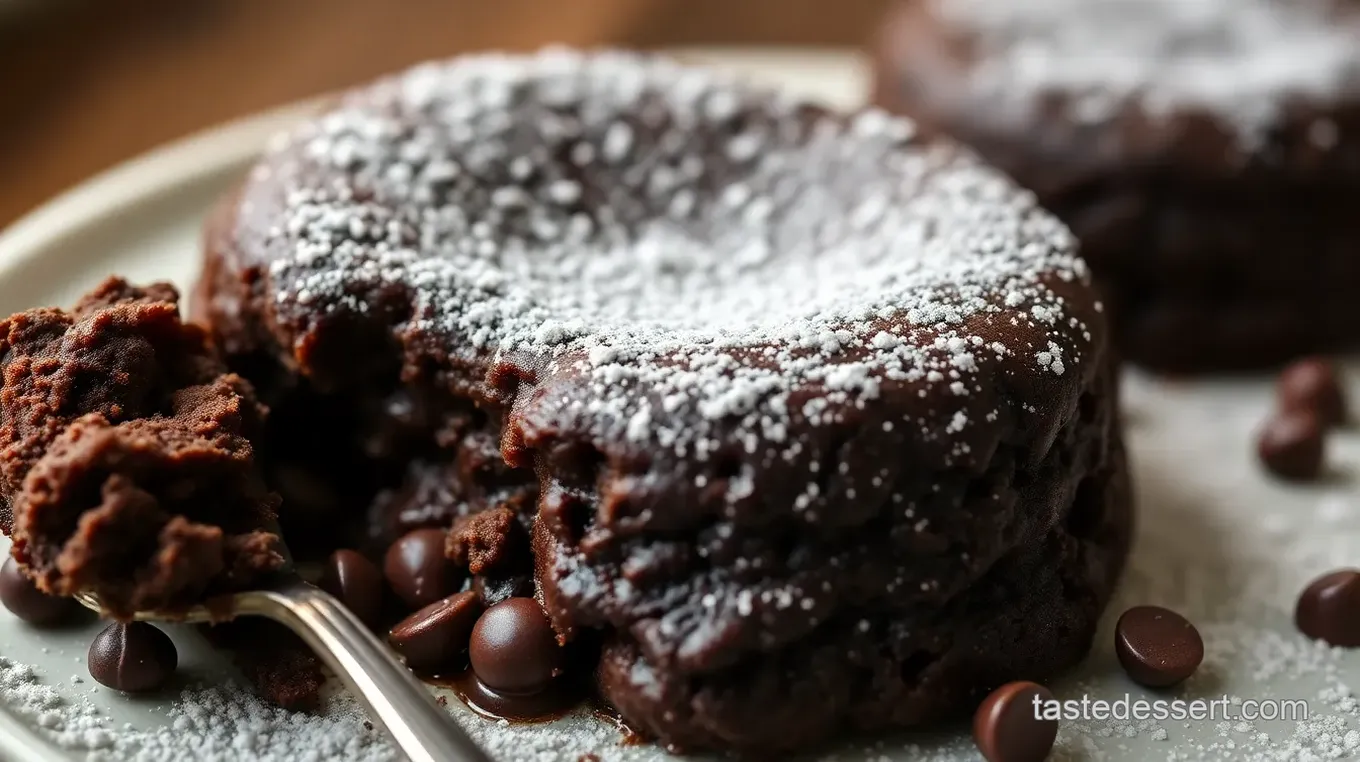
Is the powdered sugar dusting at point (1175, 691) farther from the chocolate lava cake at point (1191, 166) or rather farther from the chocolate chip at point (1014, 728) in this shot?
the chocolate lava cake at point (1191, 166)

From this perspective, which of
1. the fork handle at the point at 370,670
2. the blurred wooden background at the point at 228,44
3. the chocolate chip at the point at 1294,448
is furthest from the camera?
the blurred wooden background at the point at 228,44

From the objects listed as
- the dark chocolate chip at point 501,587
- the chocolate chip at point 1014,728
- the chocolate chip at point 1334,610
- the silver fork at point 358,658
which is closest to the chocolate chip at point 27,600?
the silver fork at point 358,658

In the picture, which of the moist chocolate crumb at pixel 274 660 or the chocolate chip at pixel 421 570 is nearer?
the moist chocolate crumb at pixel 274 660

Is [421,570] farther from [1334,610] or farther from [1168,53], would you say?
[1168,53]

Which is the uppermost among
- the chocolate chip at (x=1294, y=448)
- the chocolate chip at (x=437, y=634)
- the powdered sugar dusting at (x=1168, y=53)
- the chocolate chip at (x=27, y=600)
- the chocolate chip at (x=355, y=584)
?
the powdered sugar dusting at (x=1168, y=53)

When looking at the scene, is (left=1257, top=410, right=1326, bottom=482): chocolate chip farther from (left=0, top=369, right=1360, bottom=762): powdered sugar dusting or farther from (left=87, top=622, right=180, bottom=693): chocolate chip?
(left=87, top=622, right=180, bottom=693): chocolate chip

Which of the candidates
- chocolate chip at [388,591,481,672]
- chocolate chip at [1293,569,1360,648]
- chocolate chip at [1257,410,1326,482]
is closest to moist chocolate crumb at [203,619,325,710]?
chocolate chip at [388,591,481,672]

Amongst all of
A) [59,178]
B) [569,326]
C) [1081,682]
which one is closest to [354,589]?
[569,326]
